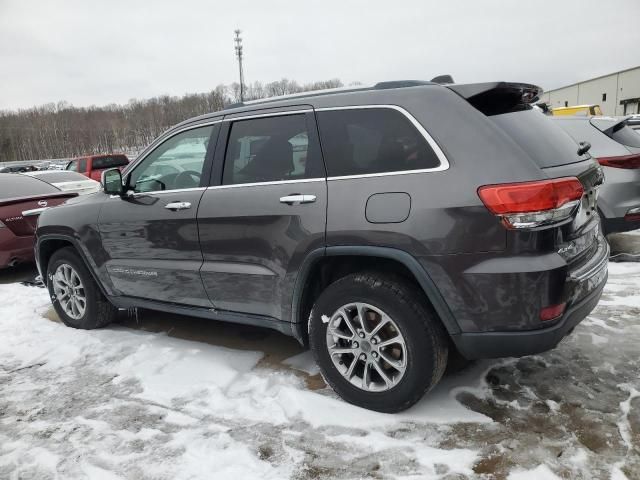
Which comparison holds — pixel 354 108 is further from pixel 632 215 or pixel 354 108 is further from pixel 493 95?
pixel 632 215

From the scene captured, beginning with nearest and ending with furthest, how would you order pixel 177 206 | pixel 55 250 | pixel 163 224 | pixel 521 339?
pixel 521 339
pixel 177 206
pixel 163 224
pixel 55 250

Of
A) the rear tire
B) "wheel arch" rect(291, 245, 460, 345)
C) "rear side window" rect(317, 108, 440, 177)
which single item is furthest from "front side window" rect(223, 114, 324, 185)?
the rear tire

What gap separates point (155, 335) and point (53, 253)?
4.46 ft

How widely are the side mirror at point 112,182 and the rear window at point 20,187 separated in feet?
12.2

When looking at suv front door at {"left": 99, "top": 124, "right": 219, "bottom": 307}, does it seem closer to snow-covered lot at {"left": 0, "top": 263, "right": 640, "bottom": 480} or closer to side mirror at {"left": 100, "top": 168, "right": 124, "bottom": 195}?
side mirror at {"left": 100, "top": 168, "right": 124, "bottom": 195}

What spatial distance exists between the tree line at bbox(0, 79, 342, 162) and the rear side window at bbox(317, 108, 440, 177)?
297ft

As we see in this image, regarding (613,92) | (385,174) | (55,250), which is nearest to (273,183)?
(385,174)

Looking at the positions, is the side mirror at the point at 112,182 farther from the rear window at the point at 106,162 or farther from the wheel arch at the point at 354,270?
the rear window at the point at 106,162

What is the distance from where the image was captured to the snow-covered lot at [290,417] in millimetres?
2436

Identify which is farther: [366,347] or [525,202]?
[366,347]

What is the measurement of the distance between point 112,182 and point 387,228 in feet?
8.03

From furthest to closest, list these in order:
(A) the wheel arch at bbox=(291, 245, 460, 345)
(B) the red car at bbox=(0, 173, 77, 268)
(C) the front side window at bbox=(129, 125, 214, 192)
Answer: (B) the red car at bbox=(0, 173, 77, 268)
(C) the front side window at bbox=(129, 125, 214, 192)
(A) the wheel arch at bbox=(291, 245, 460, 345)

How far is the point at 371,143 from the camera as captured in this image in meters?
2.79

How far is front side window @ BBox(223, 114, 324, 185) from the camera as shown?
3023mm
